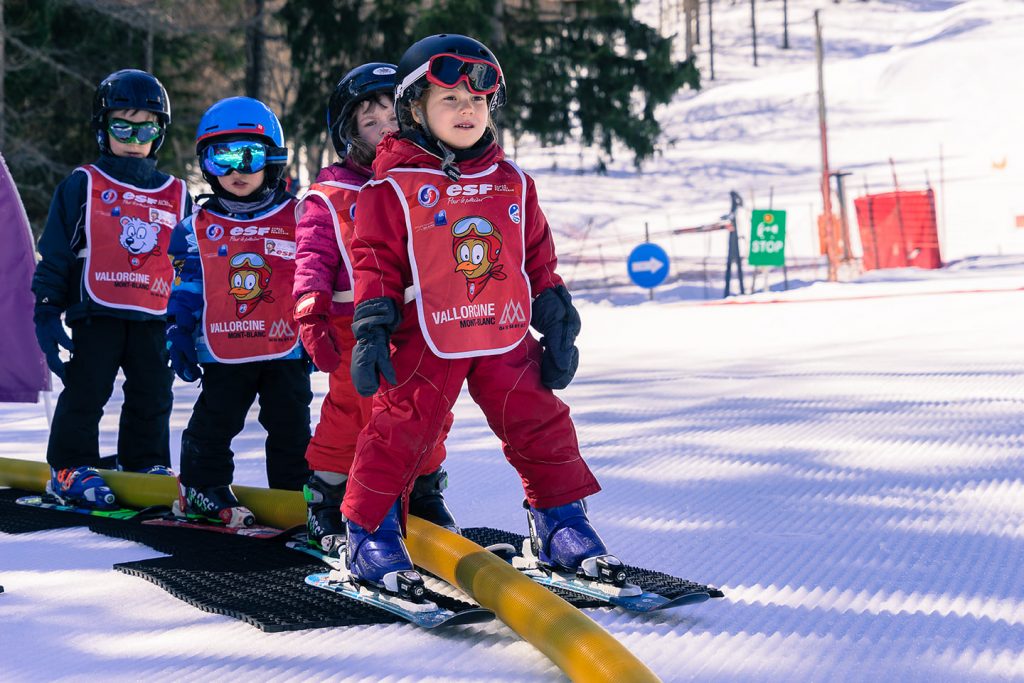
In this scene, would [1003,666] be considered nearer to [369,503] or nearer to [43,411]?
[369,503]

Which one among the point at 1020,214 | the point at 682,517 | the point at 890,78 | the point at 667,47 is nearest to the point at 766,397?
the point at 682,517

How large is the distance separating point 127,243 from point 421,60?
2.09 m

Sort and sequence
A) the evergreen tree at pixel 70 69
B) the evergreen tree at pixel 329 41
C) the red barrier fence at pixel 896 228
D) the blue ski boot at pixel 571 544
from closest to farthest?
the blue ski boot at pixel 571 544, the evergreen tree at pixel 70 69, the evergreen tree at pixel 329 41, the red barrier fence at pixel 896 228

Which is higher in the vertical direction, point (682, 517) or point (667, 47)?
point (667, 47)

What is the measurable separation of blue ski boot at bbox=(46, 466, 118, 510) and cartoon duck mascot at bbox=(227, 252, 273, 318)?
3.36 feet

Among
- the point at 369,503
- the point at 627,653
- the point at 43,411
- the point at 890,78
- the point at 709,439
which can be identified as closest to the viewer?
the point at 627,653

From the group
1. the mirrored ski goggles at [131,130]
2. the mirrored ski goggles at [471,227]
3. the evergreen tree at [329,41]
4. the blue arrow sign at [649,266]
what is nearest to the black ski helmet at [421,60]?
the mirrored ski goggles at [471,227]

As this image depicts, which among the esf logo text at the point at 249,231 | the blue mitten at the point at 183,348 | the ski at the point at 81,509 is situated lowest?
the ski at the point at 81,509

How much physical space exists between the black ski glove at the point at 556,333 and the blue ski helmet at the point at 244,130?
1.35 metres

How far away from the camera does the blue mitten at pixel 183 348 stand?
394cm

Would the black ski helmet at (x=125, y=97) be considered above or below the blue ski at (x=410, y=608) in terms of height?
above

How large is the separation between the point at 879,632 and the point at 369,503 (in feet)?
3.95

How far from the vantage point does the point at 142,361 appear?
4691mm

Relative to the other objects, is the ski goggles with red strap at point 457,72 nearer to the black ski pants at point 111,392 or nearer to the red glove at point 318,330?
the red glove at point 318,330
